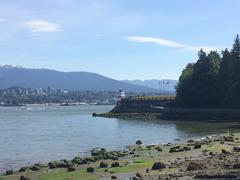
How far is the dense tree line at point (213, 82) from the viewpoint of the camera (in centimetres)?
13075

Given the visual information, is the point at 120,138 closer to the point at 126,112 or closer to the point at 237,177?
the point at 237,177

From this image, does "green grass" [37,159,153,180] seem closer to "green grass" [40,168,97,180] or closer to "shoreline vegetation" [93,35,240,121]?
"green grass" [40,168,97,180]

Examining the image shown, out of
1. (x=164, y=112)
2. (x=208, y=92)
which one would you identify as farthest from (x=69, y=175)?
(x=164, y=112)

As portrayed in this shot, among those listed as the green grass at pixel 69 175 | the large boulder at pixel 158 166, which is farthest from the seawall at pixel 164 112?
the large boulder at pixel 158 166

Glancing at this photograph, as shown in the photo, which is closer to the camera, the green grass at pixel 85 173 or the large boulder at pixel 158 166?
the green grass at pixel 85 173

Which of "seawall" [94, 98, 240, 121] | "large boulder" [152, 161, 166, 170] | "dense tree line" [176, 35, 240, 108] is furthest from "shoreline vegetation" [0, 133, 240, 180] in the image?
"dense tree line" [176, 35, 240, 108]

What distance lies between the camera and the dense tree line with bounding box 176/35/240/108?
429 ft

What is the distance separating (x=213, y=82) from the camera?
138 m

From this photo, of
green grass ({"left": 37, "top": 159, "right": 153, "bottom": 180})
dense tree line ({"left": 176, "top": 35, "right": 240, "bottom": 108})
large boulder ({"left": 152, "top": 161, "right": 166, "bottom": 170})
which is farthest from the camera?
dense tree line ({"left": 176, "top": 35, "right": 240, "bottom": 108})

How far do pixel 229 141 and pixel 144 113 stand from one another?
101m

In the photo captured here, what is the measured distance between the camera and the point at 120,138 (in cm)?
8569

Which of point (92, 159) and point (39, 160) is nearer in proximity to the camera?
point (92, 159)

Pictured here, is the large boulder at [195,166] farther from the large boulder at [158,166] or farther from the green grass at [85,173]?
the green grass at [85,173]

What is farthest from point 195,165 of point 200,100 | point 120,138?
point 200,100
